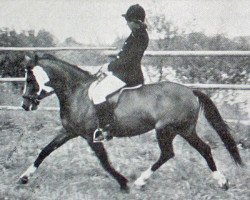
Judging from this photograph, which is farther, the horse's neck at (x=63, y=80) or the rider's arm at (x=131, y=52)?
the horse's neck at (x=63, y=80)

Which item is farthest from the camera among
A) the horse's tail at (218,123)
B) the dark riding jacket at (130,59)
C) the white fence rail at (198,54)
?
the white fence rail at (198,54)

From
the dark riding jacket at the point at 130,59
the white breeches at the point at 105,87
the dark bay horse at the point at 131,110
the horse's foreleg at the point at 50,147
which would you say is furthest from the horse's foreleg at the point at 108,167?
the dark riding jacket at the point at 130,59

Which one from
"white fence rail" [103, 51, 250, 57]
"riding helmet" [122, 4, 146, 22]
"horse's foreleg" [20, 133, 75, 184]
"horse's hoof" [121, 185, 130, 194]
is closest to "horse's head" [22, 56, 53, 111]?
"horse's foreleg" [20, 133, 75, 184]

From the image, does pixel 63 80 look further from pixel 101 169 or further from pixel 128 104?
pixel 101 169

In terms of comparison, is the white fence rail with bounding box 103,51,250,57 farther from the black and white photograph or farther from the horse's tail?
the horse's tail

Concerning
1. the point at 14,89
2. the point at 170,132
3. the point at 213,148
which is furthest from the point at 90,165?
the point at 14,89

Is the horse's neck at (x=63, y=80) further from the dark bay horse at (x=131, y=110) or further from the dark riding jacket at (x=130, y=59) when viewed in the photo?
the dark riding jacket at (x=130, y=59)

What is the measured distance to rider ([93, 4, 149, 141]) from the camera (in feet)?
17.5

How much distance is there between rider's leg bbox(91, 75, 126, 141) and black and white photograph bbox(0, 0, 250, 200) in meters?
0.01

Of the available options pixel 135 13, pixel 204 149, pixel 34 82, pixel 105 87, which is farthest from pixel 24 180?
pixel 135 13

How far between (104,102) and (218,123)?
4.70ft

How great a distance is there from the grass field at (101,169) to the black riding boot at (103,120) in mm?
599

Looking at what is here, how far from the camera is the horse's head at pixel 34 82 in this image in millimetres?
5484

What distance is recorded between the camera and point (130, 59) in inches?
211
